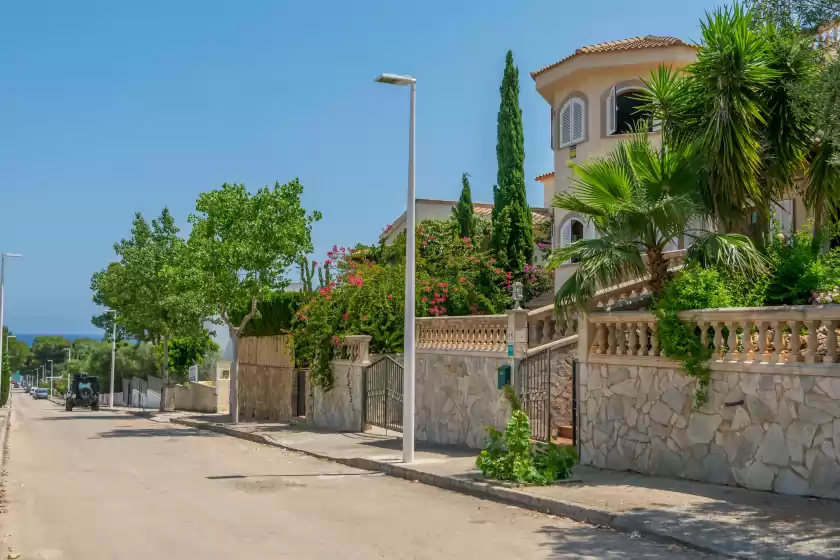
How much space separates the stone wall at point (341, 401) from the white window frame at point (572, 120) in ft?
30.2

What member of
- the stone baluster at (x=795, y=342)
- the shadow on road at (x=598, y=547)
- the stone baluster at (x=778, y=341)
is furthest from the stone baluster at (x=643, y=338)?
the shadow on road at (x=598, y=547)

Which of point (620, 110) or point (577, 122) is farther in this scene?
point (577, 122)

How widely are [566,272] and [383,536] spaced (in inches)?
670

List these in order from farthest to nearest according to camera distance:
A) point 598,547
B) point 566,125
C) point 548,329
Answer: point 566,125
point 548,329
point 598,547

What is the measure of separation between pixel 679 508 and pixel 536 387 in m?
6.64

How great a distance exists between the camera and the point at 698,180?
47.1ft

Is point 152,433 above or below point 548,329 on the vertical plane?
below

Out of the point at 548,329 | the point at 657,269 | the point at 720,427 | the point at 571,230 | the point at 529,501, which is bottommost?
the point at 529,501

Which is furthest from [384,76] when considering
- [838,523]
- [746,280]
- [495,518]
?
[838,523]

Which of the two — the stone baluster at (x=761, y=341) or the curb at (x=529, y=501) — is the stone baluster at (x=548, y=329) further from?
the stone baluster at (x=761, y=341)

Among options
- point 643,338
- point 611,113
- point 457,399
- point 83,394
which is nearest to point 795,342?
point 643,338

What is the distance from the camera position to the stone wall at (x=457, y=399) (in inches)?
720

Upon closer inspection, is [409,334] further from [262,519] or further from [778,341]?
[778,341]

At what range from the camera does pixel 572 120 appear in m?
27.5
